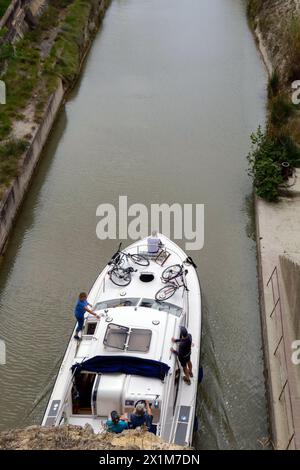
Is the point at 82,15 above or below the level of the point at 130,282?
above

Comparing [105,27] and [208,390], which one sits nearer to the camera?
[208,390]

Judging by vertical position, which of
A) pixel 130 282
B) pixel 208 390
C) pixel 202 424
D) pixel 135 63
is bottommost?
pixel 202 424

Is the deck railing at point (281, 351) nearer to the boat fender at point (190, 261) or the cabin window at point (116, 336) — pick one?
the boat fender at point (190, 261)

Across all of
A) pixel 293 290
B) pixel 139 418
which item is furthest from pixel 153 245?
pixel 139 418

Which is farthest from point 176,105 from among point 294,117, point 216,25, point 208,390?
point 208,390

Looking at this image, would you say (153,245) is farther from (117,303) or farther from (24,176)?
(24,176)

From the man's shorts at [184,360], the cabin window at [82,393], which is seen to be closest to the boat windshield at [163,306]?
the man's shorts at [184,360]

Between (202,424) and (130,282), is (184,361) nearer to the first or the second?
(202,424)

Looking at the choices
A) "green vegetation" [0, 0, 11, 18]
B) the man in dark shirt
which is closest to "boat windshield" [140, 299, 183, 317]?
the man in dark shirt
